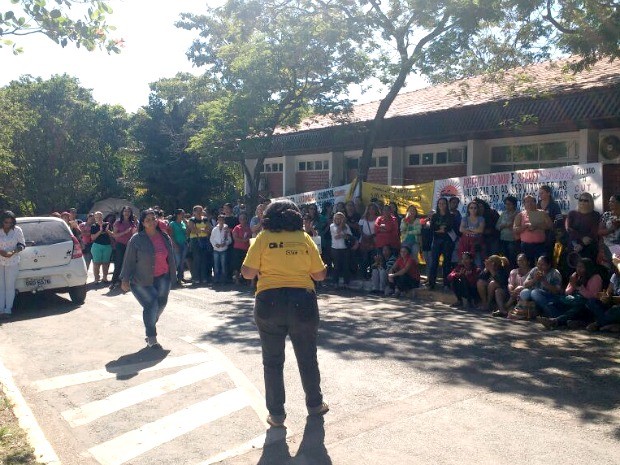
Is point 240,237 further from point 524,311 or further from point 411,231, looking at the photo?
point 524,311

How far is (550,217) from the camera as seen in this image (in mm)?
11547

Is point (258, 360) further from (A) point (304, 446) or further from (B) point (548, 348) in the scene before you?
(B) point (548, 348)

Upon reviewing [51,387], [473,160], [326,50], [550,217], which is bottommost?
[51,387]

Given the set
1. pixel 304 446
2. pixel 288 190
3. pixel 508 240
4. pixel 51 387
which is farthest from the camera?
pixel 288 190

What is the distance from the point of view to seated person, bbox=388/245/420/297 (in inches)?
525

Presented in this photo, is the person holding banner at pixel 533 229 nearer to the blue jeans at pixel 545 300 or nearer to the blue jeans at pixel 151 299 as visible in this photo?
the blue jeans at pixel 545 300

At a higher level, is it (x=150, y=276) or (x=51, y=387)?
(x=150, y=276)

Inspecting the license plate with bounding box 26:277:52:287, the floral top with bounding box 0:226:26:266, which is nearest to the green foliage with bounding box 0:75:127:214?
the license plate with bounding box 26:277:52:287

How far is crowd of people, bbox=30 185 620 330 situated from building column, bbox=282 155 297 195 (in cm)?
702

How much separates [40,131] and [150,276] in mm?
29462

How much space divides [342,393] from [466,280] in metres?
5.86

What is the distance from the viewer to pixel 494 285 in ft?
36.8

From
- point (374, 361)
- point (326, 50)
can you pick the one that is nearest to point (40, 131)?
point (326, 50)

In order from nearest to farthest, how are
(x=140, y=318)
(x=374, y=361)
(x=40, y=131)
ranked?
(x=374, y=361) < (x=140, y=318) < (x=40, y=131)
